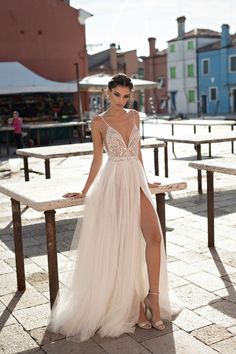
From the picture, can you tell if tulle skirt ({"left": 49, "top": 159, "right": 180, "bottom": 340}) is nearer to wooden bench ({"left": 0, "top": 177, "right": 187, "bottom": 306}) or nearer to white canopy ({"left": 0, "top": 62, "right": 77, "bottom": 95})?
wooden bench ({"left": 0, "top": 177, "right": 187, "bottom": 306})

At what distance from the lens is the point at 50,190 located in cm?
395

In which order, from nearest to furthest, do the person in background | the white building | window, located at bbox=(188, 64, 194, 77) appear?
the person in background < the white building < window, located at bbox=(188, 64, 194, 77)

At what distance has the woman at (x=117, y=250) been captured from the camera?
3.39 m

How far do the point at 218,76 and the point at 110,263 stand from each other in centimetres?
4130

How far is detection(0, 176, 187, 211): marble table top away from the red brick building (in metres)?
44.3

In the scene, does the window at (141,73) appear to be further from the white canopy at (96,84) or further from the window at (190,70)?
the white canopy at (96,84)

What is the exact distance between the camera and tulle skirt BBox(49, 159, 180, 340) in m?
3.40

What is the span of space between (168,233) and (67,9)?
17.2 metres

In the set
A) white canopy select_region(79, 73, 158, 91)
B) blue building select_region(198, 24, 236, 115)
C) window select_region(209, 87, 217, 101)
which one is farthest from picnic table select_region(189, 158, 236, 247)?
window select_region(209, 87, 217, 101)

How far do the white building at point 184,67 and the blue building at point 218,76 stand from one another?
668 millimetres

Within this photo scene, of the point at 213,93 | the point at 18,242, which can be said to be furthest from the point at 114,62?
the point at 18,242

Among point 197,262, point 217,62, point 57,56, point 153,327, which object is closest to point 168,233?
point 197,262

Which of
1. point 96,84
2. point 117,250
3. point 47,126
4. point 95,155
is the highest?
point 96,84

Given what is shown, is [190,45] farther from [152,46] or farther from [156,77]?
[152,46]
